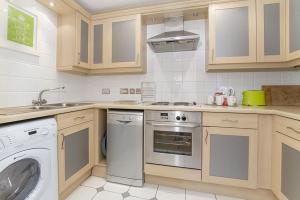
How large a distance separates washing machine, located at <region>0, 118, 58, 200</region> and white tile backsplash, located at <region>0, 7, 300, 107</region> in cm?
66

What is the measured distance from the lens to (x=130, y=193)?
170 cm

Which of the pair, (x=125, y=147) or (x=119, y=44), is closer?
(x=125, y=147)

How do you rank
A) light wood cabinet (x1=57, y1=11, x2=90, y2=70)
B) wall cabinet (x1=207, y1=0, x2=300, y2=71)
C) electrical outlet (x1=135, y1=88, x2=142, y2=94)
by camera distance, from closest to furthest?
wall cabinet (x1=207, y1=0, x2=300, y2=71)
light wood cabinet (x1=57, y1=11, x2=90, y2=70)
electrical outlet (x1=135, y1=88, x2=142, y2=94)

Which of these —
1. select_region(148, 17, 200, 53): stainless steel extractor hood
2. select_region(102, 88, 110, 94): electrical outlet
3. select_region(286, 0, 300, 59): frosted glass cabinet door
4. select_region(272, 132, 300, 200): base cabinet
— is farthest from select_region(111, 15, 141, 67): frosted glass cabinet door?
select_region(272, 132, 300, 200): base cabinet

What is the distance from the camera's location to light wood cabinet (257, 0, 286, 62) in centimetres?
175

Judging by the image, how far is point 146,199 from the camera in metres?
1.60

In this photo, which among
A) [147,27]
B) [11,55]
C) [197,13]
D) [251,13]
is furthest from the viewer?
[147,27]

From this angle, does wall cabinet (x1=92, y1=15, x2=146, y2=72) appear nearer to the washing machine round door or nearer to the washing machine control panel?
the washing machine control panel

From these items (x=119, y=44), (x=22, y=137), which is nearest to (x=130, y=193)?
(x=22, y=137)

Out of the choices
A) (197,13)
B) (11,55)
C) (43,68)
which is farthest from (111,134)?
(197,13)

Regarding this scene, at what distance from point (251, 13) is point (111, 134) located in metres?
2.05

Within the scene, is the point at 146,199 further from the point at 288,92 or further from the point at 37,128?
the point at 288,92

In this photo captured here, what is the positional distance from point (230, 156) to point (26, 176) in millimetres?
1729

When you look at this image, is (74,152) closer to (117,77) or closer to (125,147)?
(125,147)
